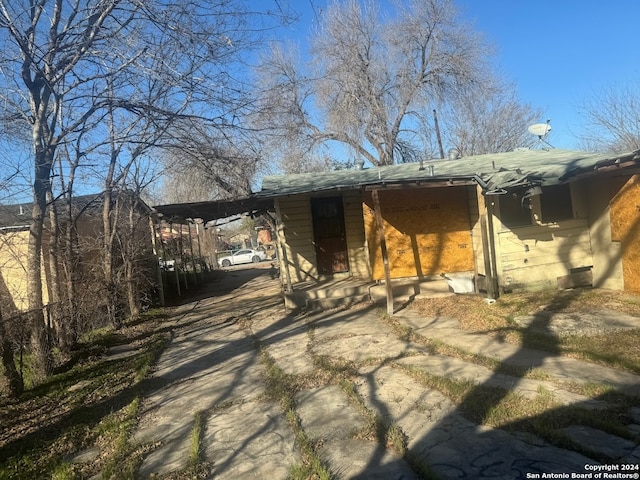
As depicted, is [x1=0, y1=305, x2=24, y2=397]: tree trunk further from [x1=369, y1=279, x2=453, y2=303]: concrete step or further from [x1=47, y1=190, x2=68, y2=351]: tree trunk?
[x1=369, y1=279, x2=453, y2=303]: concrete step

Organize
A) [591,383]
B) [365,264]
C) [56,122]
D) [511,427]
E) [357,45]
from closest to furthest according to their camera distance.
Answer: [511,427] < [591,383] < [56,122] < [365,264] < [357,45]

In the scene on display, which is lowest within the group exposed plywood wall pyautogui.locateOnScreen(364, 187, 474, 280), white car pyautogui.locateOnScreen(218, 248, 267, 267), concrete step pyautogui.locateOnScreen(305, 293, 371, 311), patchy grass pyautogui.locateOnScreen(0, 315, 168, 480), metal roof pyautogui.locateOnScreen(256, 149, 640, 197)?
patchy grass pyautogui.locateOnScreen(0, 315, 168, 480)

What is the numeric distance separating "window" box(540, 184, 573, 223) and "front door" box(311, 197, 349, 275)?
4690mm

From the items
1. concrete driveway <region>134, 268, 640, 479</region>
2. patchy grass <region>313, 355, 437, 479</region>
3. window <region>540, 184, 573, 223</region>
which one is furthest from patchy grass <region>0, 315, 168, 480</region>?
window <region>540, 184, 573, 223</region>

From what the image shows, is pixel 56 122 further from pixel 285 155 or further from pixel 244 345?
pixel 285 155

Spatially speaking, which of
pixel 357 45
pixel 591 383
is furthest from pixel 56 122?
pixel 357 45

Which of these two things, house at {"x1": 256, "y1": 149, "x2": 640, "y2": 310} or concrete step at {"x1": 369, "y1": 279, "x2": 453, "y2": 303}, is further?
concrete step at {"x1": 369, "y1": 279, "x2": 453, "y2": 303}

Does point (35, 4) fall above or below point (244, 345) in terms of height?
above

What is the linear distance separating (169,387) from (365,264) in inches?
260

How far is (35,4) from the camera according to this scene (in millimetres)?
5785

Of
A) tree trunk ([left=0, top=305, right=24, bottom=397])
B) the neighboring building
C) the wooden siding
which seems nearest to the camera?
tree trunk ([left=0, top=305, right=24, bottom=397])

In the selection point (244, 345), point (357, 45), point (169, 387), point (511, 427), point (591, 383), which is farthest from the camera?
point (357, 45)

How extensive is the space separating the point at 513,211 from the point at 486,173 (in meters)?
0.96

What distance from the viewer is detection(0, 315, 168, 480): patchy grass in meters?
3.74
